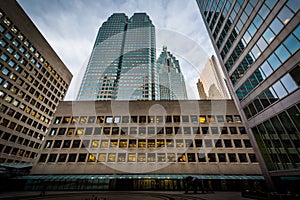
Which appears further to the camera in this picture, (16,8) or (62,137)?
(16,8)

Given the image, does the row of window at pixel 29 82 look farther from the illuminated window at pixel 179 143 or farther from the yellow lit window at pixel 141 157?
the illuminated window at pixel 179 143

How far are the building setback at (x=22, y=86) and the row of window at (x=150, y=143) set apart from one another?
1381 cm

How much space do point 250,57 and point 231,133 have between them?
67.5 ft

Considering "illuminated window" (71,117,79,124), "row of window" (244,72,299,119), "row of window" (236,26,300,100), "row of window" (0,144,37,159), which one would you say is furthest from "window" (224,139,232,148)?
"row of window" (0,144,37,159)

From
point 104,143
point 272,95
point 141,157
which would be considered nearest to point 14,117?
point 104,143

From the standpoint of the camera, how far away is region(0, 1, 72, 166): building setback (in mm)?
40625

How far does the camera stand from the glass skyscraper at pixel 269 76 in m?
15.4

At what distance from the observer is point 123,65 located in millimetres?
123875

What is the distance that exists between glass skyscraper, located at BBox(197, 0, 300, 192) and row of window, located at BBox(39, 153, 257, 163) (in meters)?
12.3

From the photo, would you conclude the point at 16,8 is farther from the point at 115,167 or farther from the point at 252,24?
the point at 252,24

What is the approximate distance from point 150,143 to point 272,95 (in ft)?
82.7

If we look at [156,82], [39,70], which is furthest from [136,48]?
[39,70]

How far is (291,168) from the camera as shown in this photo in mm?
16500

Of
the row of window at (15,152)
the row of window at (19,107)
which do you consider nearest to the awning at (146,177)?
the row of window at (15,152)
